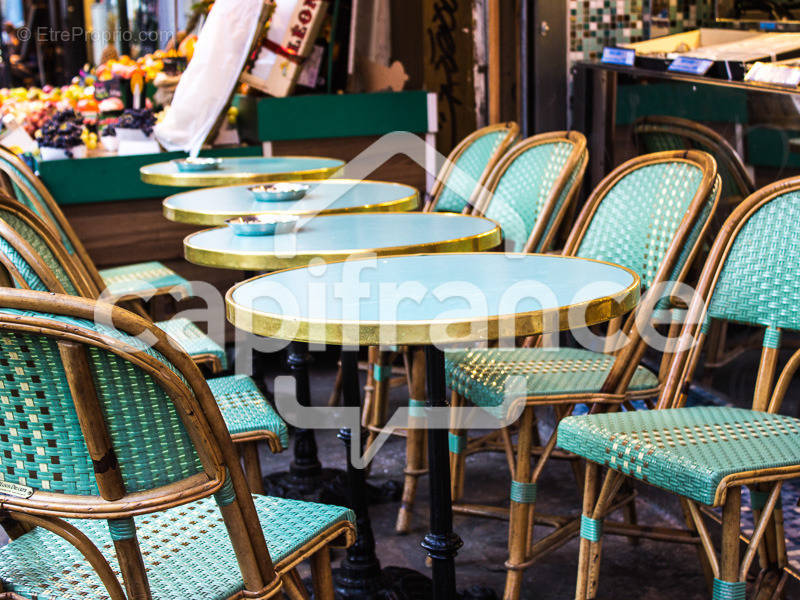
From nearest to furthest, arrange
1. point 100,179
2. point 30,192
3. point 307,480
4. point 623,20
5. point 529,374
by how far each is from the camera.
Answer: point 529,374 < point 30,192 < point 307,480 < point 623,20 < point 100,179

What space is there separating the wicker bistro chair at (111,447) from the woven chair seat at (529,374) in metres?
1.09

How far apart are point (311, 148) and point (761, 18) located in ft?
7.22

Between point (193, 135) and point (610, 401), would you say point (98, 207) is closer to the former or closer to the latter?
point (193, 135)

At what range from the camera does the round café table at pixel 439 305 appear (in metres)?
1.61

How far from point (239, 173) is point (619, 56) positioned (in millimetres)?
1587

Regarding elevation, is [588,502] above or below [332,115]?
below

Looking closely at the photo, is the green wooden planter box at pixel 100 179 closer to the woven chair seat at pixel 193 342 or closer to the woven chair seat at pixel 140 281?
the woven chair seat at pixel 140 281

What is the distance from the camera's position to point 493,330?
1.60 meters

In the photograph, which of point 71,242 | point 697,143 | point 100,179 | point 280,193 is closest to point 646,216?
point 697,143

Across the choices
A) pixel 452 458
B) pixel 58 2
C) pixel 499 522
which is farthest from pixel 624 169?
pixel 58 2

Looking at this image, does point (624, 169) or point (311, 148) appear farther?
point (311, 148)

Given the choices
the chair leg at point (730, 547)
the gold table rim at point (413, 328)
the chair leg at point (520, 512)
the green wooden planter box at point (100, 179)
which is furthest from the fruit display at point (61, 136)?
the chair leg at point (730, 547)

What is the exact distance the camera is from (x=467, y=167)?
13.6 ft

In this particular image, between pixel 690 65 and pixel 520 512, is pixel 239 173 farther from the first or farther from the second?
pixel 520 512
